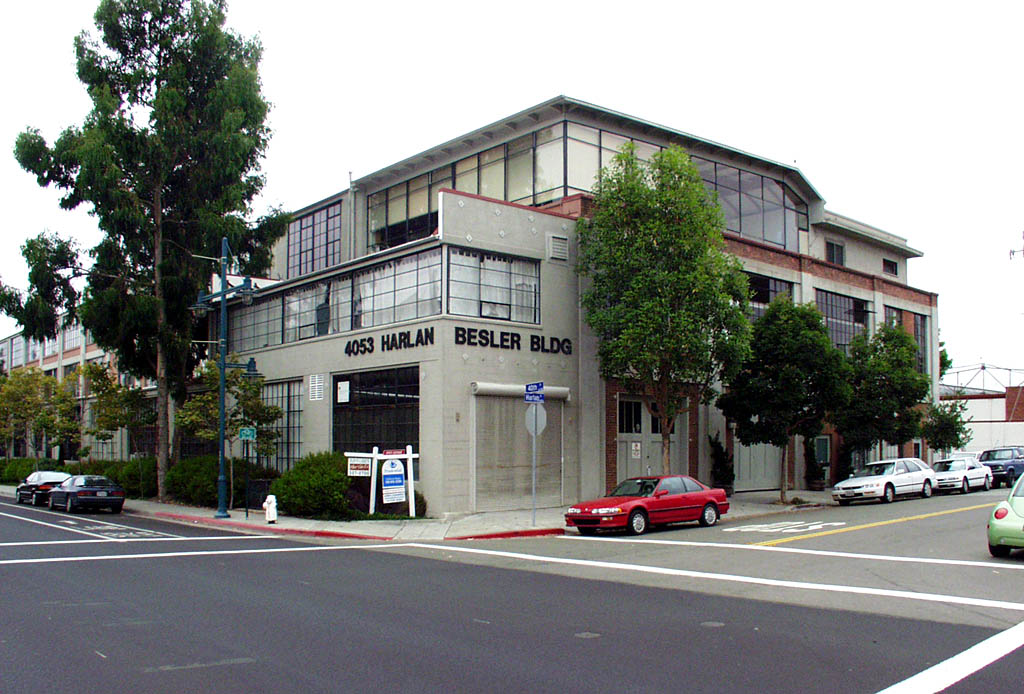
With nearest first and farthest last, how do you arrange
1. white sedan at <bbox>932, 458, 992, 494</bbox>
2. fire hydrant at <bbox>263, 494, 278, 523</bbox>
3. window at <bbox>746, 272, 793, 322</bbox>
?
fire hydrant at <bbox>263, 494, 278, 523</bbox> < window at <bbox>746, 272, 793, 322</bbox> < white sedan at <bbox>932, 458, 992, 494</bbox>

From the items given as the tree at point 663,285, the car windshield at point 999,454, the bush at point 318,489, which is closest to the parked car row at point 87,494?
the bush at point 318,489

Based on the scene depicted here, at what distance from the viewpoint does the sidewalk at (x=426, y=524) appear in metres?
20.9

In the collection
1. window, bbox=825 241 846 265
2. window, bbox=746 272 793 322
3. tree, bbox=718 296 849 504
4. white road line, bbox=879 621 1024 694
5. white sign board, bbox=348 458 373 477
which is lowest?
white road line, bbox=879 621 1024 694

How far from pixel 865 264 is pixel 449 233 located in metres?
27.6

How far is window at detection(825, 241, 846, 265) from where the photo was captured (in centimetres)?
4150

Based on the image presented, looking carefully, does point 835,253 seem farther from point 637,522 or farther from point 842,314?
point 637,522

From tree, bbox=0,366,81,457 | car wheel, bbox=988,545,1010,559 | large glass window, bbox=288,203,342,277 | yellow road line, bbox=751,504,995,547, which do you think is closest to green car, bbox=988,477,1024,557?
car wheel, bbox=988,545,1010,559

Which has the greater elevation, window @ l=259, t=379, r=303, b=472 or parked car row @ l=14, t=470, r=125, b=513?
window @ l=259, t=379, r=303, b=472

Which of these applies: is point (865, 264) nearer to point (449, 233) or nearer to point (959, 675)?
point (449, 233)

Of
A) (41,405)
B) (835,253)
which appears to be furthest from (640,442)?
(41,405)

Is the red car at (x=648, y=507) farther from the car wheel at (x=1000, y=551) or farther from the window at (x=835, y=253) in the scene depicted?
the window at (x=835, y=253)

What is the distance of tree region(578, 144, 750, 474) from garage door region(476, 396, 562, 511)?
2726 mm

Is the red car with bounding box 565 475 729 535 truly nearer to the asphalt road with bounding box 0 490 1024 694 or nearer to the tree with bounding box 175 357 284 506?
the asphalt road with bounding box 0 490 1024 694

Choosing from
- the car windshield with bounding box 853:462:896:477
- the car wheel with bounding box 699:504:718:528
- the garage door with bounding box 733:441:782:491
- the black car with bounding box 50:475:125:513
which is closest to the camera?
the car wheel with bounding box 699:504:718:528
